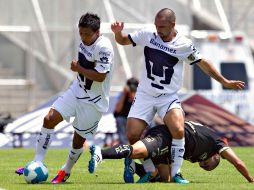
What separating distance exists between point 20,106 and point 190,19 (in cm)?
574

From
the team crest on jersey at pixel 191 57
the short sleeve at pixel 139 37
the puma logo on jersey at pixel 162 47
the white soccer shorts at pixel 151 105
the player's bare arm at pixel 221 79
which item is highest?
the short sleeve at pixel 139 37

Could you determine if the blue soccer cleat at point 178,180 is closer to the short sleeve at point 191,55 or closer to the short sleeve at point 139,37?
the short sleeve at point 191,55

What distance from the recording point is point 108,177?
50.1 ft

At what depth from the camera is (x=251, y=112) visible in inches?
1155

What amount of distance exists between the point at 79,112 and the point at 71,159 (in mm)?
629

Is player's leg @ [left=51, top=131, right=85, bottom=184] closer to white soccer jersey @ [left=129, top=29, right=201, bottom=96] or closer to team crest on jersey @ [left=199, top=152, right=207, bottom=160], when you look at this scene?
white soccer jersey @ [left=129, top=29, right=201, bottom=96]

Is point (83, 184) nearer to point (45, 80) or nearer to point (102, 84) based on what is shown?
point (102, 84)

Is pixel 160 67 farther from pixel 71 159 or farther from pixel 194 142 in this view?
pixel 71 159

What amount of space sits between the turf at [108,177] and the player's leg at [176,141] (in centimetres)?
29

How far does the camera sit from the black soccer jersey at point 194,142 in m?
13.9

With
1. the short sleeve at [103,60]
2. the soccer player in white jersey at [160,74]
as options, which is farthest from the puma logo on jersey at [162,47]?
the short sleeve at [103,60]

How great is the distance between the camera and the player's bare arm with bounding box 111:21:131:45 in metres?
14.1

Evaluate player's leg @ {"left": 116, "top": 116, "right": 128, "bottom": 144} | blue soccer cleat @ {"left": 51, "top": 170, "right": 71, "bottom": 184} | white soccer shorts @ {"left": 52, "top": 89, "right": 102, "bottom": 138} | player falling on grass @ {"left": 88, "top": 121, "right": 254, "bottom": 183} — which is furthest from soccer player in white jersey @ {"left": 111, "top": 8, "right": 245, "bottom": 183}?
player's leg @ {"left": 116, "top": 116, "right": 128, "bottom": 144}

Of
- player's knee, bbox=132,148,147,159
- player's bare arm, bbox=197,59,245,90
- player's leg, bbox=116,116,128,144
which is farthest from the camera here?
player's leg, bbox=116,116,128,144
